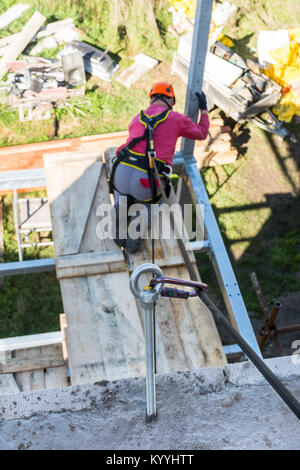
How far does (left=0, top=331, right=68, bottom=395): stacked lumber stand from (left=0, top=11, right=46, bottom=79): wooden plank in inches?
285

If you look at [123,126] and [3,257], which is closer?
[3,257]

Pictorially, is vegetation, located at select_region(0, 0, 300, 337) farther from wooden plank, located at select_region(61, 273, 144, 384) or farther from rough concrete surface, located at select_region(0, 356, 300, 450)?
rough concrete surface, located at select_region(0, 356, 300, 450)

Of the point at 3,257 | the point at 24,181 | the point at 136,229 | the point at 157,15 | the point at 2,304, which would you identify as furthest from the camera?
the point at 157,15

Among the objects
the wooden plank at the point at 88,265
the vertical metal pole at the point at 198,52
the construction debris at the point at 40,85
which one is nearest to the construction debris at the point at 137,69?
the construction debris at the point at 40,85

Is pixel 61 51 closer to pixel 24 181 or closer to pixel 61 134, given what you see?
pixel 61 134

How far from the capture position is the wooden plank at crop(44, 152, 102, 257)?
427 centimetres

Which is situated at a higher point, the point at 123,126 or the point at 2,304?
the point at 123,126

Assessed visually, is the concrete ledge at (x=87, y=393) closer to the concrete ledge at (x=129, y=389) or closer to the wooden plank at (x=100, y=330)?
the concrete ledge at (x=129, y=389)

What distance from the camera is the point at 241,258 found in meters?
7.21

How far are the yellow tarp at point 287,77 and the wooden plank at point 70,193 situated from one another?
17.2 ft

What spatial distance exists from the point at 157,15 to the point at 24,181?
7.49m

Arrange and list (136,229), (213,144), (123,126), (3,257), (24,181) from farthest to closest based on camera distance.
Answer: (123,126), (213,144), (3,257), (24,181), (136,229)

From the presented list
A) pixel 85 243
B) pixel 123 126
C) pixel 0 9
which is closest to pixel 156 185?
pixel 85 243

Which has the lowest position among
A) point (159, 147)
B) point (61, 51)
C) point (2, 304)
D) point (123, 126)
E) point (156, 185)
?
point (2, 304)
